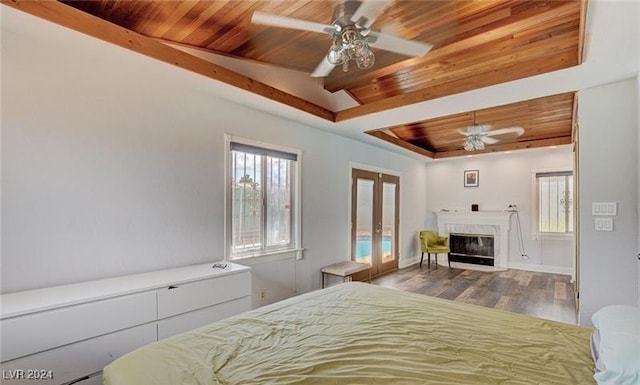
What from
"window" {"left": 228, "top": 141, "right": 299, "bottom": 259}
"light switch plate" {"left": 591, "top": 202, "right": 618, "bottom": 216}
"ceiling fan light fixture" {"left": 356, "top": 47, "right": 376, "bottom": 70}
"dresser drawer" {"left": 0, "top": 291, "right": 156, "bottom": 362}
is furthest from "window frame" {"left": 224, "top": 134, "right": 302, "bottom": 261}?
"light switch plate" {"left": 591, "top": 202, "right": 618, "bottom": 216}

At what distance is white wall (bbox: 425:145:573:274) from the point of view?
5.99 m

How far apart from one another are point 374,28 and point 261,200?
224 cm

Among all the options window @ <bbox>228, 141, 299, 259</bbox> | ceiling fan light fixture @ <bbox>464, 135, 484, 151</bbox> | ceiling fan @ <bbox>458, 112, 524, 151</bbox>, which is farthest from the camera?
ceiling fan light fixture @ <bbox>464, 135, 484, 151</bbox>

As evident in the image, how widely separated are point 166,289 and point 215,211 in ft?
3.38

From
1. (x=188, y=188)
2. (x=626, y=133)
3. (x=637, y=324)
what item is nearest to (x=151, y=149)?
(x=188, y=188)

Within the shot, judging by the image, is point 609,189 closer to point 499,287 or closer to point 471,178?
point 499,287

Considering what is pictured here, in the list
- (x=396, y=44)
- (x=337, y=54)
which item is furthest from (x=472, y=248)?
(x=337, y=54)

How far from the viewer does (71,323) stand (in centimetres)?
189

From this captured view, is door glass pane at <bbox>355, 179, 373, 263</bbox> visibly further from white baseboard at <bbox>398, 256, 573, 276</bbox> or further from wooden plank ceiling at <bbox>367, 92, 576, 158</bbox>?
white baseboard at <bbox>398, 256, 573, 276</bbox>

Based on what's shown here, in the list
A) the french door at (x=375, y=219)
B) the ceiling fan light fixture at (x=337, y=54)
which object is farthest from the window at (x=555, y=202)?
the ceiling fan light fixture at (x=337, y=54)

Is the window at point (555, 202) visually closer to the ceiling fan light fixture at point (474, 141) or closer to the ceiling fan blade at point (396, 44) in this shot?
the ceiling fan light fixture at point (474, 141)

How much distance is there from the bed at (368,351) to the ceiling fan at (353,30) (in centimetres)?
179

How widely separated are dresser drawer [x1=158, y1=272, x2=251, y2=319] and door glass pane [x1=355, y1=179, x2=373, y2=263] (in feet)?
9.08

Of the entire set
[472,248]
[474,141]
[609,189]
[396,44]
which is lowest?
[472,248]
